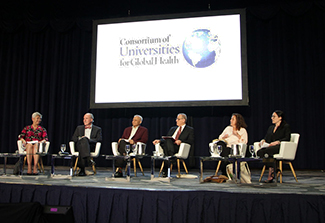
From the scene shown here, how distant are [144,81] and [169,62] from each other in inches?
23.3

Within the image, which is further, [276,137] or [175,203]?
[276,137]

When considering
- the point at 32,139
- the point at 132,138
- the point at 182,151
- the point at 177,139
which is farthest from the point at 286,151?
the point at 32,139

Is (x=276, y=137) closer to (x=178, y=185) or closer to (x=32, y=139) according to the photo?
(x=178, y=185)

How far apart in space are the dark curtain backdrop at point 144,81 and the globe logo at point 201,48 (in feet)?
2.27

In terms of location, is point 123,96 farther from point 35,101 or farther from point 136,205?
point 136,205

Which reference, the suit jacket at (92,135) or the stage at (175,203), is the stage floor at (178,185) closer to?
the stage at (175,203)

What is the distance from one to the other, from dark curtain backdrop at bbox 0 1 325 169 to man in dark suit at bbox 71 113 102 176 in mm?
1507

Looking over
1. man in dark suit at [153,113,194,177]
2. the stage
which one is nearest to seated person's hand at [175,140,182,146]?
man in dark suit at [153,113,194,177]

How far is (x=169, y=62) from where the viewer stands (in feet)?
19.2

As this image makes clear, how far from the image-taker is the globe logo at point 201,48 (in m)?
5.69

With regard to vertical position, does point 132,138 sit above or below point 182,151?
above

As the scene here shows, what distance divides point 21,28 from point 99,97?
2854 millimetres

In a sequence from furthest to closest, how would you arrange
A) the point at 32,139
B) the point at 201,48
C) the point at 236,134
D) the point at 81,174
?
the point at 201,48 < the point at 32,139 < the point at 81,174 < the point at 236,134

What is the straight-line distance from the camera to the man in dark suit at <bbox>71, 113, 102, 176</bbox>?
4.64m
